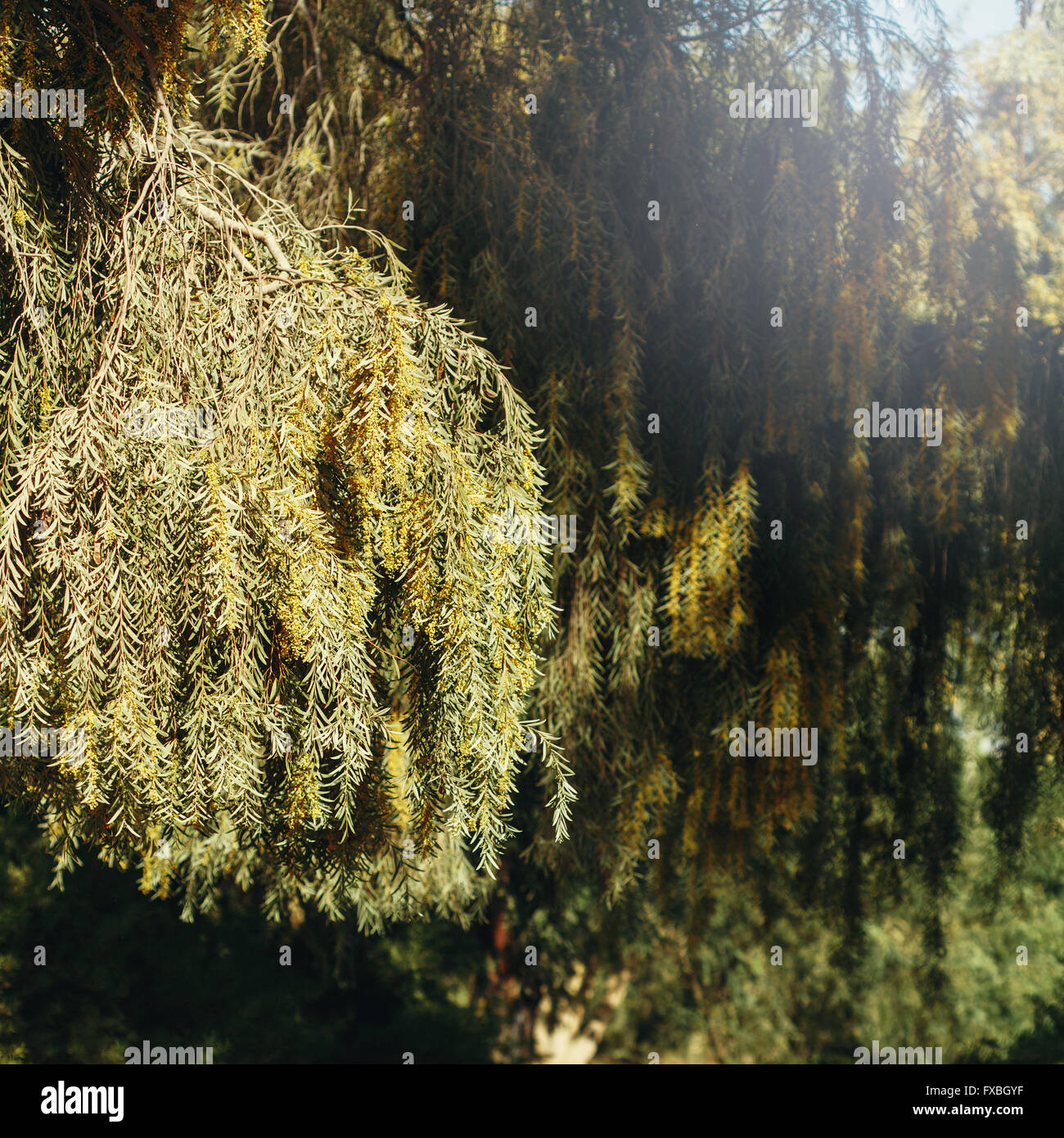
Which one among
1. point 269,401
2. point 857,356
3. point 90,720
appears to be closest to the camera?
point 90,720

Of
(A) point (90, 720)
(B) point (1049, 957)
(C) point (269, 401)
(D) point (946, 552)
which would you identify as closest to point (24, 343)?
(C) point (269, 401)

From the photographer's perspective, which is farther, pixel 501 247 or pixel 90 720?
pixel 501 247

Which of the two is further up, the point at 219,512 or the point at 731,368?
the point at 731,368

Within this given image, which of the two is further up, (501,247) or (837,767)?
(501,247)

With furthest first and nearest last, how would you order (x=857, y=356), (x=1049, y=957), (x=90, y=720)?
(x=1049, y=957) < (x=857, y=356) < (x=90, y=720)

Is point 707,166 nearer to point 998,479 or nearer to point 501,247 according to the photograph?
point 501,247

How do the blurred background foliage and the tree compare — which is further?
the blurred background foliage

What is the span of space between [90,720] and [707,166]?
6.73 ft

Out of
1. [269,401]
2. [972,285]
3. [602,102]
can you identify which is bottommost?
[269,401]

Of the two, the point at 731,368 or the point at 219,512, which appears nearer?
the point at 219,512

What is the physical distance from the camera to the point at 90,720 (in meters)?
1.46

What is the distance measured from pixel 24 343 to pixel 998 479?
246 cm

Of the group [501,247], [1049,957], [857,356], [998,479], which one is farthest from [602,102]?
[1049,957]

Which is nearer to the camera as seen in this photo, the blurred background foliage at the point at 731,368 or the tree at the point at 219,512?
the tree at the point at 219,512
